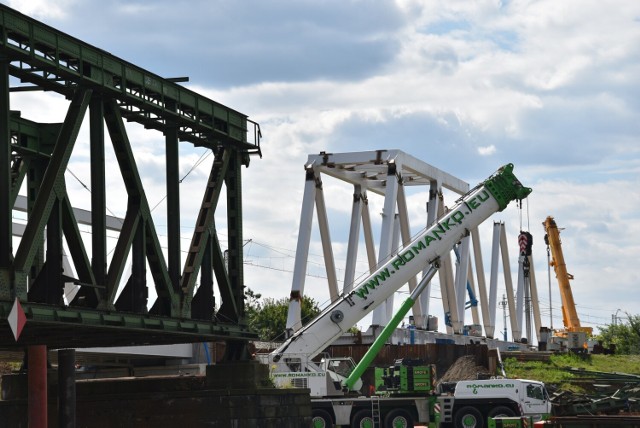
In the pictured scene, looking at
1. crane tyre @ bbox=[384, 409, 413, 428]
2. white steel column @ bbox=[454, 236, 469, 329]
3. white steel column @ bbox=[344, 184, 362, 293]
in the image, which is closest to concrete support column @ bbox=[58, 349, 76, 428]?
crane tyre @ bbox=[384, 409, 413, 428]

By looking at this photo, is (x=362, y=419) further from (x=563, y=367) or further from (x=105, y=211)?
(x=563, y=367)

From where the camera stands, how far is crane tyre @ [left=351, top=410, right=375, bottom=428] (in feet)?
165

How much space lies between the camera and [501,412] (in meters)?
49.4

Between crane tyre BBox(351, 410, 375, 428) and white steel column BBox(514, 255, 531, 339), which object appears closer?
crane tyre BBox(351, 410, 375, 428)

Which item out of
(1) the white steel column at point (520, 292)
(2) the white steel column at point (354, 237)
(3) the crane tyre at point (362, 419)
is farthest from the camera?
(1) the white steel column at point (520, 292)

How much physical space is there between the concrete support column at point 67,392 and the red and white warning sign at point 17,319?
738 centimetres

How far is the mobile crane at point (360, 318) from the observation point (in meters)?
50.3

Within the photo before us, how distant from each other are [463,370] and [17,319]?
40.8 meters

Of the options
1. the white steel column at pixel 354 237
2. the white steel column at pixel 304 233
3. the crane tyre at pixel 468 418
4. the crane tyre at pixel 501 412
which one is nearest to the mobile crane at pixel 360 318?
the crane tyre at pixel 468 418

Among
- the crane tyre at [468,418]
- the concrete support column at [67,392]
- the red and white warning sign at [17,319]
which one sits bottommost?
the crane tyre at [468,418]

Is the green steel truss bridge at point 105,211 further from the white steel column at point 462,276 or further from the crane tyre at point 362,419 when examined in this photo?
the white steel column at point 462,276

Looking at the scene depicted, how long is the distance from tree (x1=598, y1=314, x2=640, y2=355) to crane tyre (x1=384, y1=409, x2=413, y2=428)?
3345 inches

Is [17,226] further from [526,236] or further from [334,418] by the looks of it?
[526,236]

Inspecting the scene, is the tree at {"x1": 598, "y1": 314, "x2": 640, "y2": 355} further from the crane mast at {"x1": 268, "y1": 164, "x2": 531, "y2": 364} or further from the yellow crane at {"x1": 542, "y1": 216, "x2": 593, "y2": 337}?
the crane mast at {"x1": 268, "y1": 164, "x2": 531, "y2": 364}
